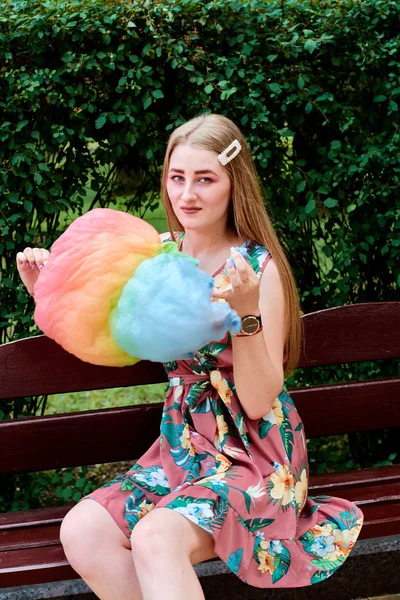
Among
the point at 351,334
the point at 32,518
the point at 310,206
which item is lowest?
the point at 32,518

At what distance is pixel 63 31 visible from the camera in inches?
120

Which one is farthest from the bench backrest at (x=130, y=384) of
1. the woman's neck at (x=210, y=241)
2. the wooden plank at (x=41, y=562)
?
the woman's neck at (x=210, y=241)

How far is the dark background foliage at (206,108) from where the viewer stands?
10.2 feet

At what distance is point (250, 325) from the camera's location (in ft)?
7.10

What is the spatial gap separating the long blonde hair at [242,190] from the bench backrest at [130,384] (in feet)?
1.76

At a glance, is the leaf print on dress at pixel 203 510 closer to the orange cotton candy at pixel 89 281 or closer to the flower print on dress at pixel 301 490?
the flower print on dress at pixel 301 490

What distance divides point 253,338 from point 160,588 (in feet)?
2.24

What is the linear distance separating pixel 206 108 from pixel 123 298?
1.44 m

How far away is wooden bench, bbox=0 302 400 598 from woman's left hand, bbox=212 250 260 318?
3.00 feet

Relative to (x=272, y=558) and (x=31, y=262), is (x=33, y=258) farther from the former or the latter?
(x=272, y=558)

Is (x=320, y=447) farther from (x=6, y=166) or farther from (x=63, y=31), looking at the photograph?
(x=63, y=31)

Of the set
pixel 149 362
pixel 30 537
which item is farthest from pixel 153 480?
pixel 149 362

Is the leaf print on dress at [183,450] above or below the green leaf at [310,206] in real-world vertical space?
below

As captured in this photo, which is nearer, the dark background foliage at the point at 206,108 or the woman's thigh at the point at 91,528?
the woman's thigh at the point at 91,528
